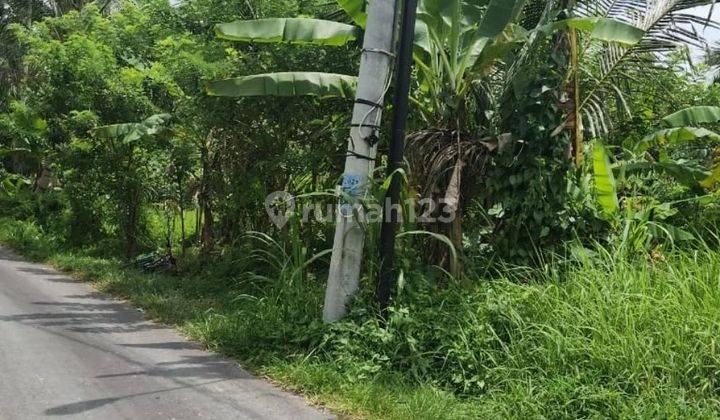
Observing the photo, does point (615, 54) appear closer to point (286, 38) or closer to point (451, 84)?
point (451, 84)

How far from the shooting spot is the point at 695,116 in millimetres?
7355

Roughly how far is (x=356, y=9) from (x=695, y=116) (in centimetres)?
401

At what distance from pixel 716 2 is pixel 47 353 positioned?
7630 mm

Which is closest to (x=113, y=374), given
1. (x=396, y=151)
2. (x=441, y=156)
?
(x=396, y=151)

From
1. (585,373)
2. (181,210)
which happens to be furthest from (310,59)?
(585,373)

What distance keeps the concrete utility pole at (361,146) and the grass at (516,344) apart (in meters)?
0.28

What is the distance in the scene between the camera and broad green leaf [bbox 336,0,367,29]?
7.00 metres

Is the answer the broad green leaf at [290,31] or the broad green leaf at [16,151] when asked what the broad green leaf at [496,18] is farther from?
the broad green leaf at [16,151]

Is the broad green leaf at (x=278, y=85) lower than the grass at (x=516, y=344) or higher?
higher

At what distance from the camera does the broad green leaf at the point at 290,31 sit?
6.88 m

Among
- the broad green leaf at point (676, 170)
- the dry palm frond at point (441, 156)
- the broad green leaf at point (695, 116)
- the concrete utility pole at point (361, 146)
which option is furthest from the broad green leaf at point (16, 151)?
the broad green leaf at point (695, 116)

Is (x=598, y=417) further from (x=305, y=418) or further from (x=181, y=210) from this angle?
(x=181, y=210)

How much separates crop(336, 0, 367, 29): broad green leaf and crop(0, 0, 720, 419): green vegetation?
0.06 ft

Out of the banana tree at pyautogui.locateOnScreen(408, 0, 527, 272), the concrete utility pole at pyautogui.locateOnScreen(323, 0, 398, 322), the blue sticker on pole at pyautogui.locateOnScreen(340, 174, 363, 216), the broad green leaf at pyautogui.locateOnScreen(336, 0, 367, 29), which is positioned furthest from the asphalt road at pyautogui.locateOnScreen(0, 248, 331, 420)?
the broad green leaf at pyautogui.locateOnScreen(336, 0, 367, 29)
